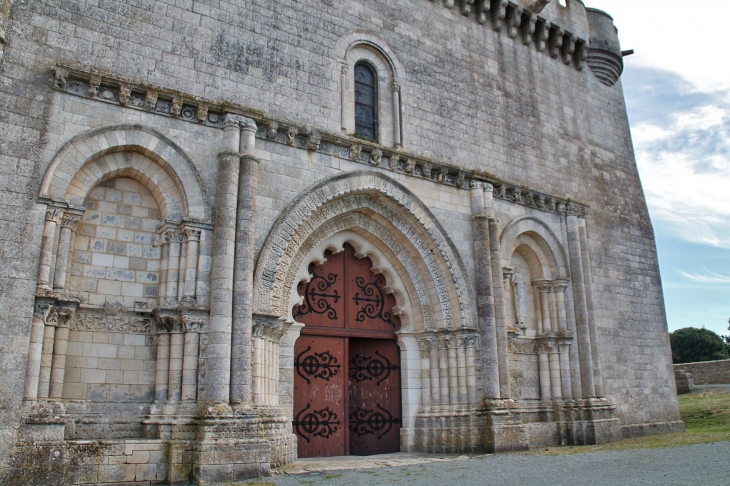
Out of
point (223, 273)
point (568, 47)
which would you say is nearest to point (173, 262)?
point (223, 273)

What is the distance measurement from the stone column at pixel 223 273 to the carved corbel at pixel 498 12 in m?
7.62

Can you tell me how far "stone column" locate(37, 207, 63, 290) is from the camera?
762cm

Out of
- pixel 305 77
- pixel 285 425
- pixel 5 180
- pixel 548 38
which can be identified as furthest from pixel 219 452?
pixel 548 38

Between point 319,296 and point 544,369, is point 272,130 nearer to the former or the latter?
point 319,296

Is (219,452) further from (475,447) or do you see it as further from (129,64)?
(129,64)

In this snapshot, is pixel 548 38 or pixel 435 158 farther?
pixel 548 38

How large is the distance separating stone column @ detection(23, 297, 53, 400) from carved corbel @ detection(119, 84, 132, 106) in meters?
2.96

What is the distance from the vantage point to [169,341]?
337 inches

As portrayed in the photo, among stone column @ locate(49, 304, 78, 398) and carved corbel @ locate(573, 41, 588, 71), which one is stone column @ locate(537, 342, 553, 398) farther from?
stone column @ locate(49, 304, 78, 398)

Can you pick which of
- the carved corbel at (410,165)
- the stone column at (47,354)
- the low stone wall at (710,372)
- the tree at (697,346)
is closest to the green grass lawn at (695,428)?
the low stone wall at (710,372)

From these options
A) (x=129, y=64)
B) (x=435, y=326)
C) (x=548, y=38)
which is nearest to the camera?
(x=129, y=64)

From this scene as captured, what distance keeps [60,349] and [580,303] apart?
10.2 metres

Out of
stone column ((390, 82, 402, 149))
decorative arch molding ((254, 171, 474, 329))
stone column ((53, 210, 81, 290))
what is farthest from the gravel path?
stone column ((390, 82, 402, 149))

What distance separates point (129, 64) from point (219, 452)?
568cm
